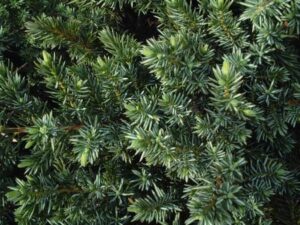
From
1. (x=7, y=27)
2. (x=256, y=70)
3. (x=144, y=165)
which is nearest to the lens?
(x=256, y=70)

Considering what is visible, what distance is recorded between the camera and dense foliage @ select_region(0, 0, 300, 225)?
1.51 metres

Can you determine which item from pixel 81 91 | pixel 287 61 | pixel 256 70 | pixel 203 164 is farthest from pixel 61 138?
pixel 287 61

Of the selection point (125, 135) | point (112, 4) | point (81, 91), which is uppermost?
point (112, 4)

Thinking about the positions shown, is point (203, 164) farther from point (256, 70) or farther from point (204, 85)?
point (256, 70)

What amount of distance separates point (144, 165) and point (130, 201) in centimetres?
15

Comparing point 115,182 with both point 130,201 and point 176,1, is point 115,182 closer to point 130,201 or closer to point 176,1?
point 130,201

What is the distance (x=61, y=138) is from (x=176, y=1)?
24.3 inches

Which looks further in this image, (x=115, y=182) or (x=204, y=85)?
(x=115, y=182)

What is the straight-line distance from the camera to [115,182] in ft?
5.60

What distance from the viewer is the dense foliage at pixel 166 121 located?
4.96ft

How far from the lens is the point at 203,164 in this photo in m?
1.57

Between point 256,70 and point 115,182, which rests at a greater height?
point 256,70

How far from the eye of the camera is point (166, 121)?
1.59 m

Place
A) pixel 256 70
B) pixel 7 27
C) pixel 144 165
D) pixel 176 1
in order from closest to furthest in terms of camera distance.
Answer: pixel 176 1 → pixel 256 70 → pixel 144 165 → pixel 7 27
